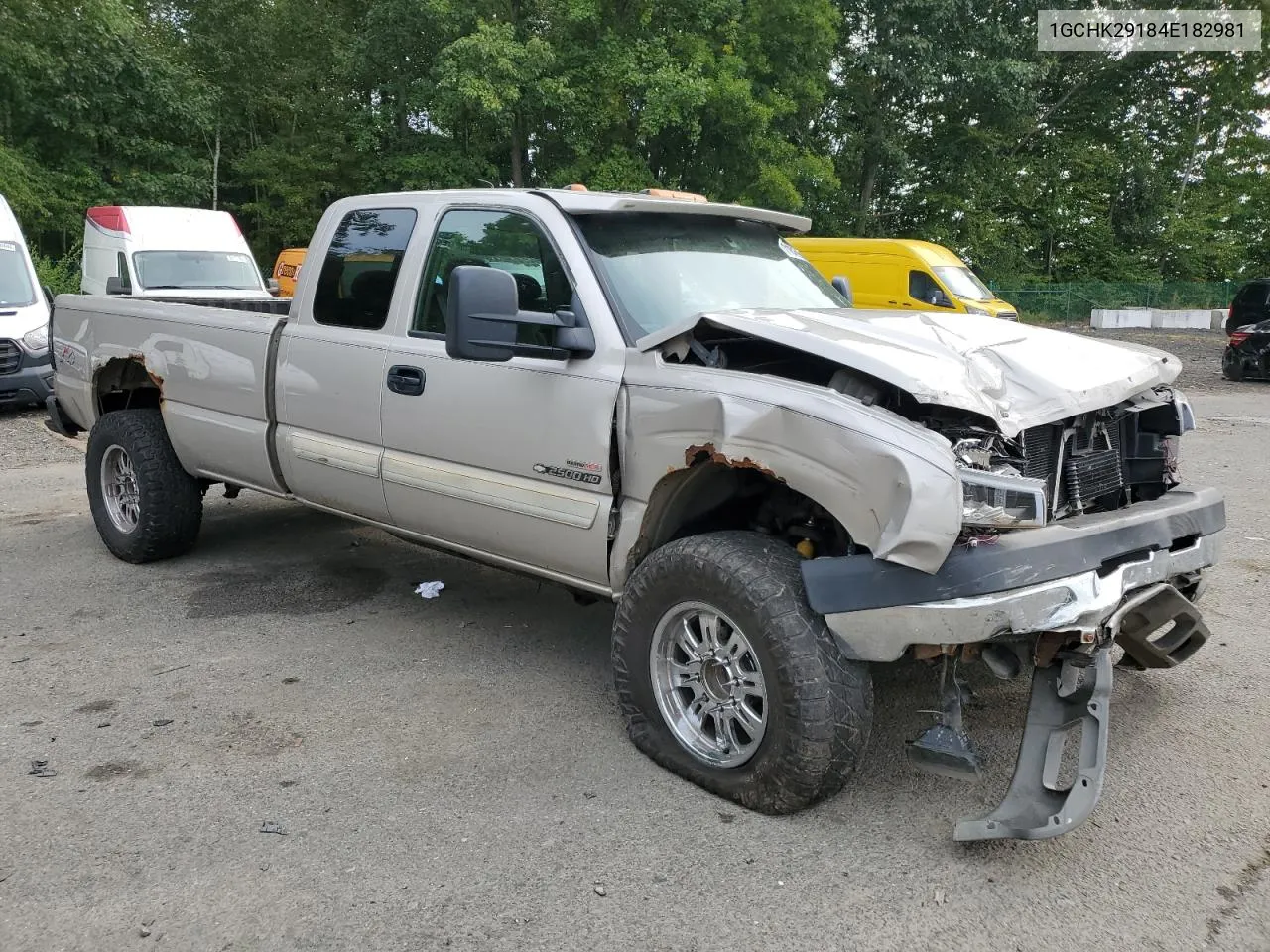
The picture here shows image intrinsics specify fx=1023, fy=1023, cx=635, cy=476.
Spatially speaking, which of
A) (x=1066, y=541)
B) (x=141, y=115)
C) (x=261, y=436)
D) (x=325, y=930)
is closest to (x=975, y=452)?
(x=1066, y=541)

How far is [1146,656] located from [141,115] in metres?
30.8

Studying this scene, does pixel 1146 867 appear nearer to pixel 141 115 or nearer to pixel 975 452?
pixel 975 452

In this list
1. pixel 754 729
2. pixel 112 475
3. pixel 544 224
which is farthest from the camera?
pixel 112 475

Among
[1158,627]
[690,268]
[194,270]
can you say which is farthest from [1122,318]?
[1158,627]

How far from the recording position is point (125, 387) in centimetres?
600

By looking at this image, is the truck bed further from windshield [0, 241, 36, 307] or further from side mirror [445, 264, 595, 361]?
windshield [0, 241, 36, 307]

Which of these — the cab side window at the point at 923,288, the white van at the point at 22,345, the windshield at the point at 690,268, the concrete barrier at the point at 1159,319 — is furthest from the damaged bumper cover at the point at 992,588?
the concrete barrier at the point at 1159,319

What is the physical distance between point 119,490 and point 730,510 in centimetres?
415

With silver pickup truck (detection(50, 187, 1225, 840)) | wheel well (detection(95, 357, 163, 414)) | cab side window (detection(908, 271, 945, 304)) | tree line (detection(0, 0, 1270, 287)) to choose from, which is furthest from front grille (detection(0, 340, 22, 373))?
tree line (detection(0, 0, 1270, 287))

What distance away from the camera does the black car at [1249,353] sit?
1667 cm

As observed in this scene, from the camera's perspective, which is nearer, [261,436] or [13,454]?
[261,436]

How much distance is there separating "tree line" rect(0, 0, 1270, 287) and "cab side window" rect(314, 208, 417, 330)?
19.9 meters

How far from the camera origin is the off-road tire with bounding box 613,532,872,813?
2994mm

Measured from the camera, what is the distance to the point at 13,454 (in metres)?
9.91
